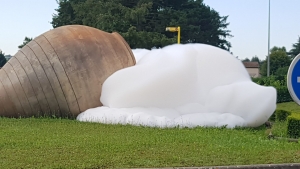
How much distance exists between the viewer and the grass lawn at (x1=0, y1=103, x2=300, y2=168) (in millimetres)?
6480

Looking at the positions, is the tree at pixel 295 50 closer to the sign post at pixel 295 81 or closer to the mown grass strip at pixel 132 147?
the mown grass strip at pixel 132 147

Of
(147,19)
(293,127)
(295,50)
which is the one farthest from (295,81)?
(295,50)

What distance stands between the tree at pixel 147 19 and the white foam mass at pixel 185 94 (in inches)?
741

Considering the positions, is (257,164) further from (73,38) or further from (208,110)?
(73,38)

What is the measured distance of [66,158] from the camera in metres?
6.69

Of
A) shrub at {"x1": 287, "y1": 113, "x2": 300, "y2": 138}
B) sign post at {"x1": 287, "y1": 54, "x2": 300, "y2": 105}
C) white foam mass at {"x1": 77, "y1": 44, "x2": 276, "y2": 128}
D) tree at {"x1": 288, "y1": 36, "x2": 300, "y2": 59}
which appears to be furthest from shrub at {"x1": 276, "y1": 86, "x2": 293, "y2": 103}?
tree at {"x1": 288, "y1": 36, "x2": 300, "y2": 59}

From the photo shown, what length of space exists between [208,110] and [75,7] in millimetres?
29368

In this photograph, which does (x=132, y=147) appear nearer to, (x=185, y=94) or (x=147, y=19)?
(x=185, y=94)

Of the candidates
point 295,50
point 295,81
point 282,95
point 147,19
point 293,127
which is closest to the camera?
Answer: point 295,81

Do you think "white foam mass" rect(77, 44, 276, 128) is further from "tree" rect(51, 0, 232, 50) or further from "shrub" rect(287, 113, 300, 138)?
"tree" rect(51, 0, 232, 50)

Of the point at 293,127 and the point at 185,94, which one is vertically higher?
the point at 185,94

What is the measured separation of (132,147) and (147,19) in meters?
30.9

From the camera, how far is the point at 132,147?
7.62 m

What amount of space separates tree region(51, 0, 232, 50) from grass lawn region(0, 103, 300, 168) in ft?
69.7
